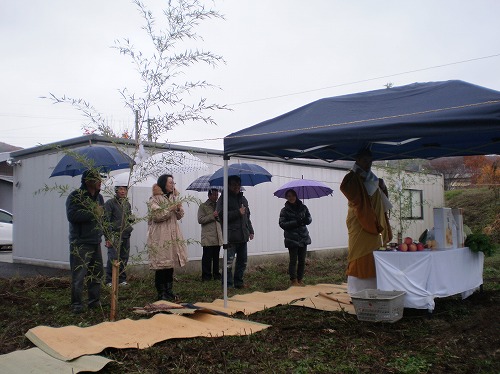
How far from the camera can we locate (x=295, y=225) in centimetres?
853

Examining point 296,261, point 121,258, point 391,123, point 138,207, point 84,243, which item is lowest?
point 296,261

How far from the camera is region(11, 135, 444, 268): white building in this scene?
959cm

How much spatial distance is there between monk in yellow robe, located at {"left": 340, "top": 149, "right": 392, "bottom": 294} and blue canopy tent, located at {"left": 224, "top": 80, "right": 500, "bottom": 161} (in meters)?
0.43

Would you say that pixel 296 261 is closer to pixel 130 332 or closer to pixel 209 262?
pixel 209 262

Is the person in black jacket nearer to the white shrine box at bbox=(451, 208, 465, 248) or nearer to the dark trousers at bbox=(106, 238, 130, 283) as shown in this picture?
the dark trousers at bbox=(106, 238, 130, 283)

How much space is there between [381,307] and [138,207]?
208 inches

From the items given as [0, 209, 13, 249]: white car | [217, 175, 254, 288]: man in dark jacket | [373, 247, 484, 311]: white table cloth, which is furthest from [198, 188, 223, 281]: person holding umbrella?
[0, 209, 13, 249]: white car

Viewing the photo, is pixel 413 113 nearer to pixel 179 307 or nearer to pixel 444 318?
pixel 444 318

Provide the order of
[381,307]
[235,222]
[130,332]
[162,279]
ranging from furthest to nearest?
[235,222], [162,279], [381,307], [130,332]

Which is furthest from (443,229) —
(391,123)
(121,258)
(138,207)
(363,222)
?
(138,207)

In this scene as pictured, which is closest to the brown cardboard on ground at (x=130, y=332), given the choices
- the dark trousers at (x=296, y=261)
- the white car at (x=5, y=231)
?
the dark trousers at (x=296, y=261)

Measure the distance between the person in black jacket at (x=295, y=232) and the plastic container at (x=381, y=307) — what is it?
3.11 meters

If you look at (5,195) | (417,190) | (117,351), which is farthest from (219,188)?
(5,195)

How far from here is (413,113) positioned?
16.3 ft
